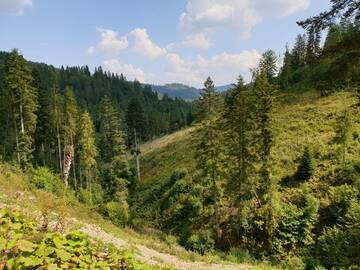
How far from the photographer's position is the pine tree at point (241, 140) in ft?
93.7

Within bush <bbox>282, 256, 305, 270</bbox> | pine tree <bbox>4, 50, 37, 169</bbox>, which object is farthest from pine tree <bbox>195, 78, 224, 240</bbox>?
pine tree <bbox>4, 50, 37, 169</bbox>

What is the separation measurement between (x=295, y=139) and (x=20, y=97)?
1302 inches

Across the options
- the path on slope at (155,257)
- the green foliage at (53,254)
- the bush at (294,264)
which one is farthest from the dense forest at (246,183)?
the green foliage at (53,254)

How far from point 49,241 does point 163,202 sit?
3653 centimetres

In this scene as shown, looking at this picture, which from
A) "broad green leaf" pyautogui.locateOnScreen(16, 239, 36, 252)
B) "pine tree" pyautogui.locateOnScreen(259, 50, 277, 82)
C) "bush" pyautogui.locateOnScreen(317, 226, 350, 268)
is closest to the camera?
"broad green leaf" pyautogui.locateOnScreen(16, 239, 36, 252)

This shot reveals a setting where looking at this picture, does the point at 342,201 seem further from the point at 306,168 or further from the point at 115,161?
the point at 115,161

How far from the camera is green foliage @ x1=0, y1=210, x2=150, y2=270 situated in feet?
19.3

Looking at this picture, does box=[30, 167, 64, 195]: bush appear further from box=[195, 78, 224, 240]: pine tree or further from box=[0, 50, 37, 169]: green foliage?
box=[195, 78, 224, 240]: pine tree

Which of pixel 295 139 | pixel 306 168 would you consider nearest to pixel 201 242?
pixel 306 168

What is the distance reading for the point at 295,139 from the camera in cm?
4319

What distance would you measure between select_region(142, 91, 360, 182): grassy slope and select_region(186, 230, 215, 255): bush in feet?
26.2

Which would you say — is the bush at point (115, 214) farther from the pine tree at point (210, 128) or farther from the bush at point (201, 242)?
the pine tree at point (210, 128)

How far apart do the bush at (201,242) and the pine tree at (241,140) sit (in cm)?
433

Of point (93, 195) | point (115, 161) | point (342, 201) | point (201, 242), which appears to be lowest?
point (201, 242)
